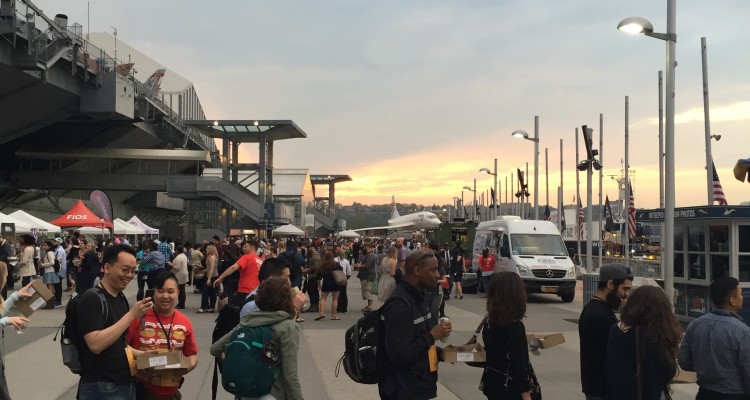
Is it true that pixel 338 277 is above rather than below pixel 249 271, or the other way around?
below

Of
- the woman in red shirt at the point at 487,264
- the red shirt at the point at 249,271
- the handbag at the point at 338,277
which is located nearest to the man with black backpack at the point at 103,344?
the red shirt at the point at 249,271

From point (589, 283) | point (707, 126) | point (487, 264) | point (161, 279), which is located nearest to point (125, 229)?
point (487, 264)

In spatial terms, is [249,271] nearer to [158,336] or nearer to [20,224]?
[158,336]

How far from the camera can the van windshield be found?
77.1 ft

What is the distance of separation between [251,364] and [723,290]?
3.15 meters

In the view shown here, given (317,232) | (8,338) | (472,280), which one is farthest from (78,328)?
(317,232)

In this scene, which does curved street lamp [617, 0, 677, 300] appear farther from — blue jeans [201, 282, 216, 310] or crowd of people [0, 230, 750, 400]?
blue jeans [201, 282, 216, 310]

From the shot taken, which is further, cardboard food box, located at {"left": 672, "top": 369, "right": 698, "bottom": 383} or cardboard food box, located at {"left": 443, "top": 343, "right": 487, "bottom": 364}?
cardboard food box, located at {"left": 672, "top": 369, "right": 698, "bottom": 383}

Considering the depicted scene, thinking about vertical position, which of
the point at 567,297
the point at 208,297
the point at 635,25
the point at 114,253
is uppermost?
the point at 635,25

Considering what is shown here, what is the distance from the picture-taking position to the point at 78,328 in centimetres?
432

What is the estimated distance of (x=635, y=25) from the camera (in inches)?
530

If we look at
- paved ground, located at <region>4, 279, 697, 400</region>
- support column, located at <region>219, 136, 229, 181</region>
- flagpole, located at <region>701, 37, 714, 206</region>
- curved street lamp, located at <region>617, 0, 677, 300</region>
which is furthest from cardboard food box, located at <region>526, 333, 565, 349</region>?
support column, located at <region>219, 136, 229, 181</region>

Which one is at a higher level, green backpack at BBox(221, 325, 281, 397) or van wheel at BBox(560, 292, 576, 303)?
green backpack at BBox(221, 325, 281, 397)

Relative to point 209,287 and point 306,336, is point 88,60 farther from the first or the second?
point 306,336
